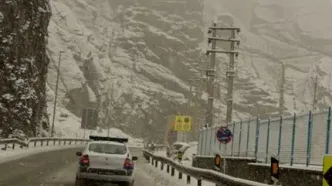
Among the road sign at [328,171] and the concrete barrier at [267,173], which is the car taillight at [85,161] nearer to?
the concrete barrier at [267,173]

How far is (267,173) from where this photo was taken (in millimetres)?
19156

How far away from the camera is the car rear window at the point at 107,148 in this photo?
1588 centimetres

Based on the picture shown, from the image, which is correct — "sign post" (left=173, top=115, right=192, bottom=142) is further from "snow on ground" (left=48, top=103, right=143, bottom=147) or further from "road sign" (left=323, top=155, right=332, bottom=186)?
"road sign" (left=323, top=155, right=332, bottom=186)

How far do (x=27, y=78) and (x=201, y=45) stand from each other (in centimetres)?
12148

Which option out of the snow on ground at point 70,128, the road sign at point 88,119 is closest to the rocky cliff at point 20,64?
the road sign at point 88,119

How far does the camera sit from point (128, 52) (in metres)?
145

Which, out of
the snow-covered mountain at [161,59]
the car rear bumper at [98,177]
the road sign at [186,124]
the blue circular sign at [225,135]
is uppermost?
the snow-covered mountain at [161,59]

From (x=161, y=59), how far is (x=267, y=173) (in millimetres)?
131221

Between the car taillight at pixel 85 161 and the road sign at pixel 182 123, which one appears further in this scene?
the road sign at pixel 182 123

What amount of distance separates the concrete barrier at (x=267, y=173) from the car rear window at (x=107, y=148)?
5.11m

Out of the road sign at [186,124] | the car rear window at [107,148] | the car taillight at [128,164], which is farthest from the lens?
the road sign at [186,124]

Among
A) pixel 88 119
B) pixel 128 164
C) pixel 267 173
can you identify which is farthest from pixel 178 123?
pixel 128 164

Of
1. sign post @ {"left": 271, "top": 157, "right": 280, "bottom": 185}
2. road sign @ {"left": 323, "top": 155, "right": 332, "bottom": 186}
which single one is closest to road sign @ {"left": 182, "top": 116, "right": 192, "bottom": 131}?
sign post @ {"left": 271, "top": 157, "right": 280, "bottom": 185}

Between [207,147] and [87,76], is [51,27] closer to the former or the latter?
[87,76]
